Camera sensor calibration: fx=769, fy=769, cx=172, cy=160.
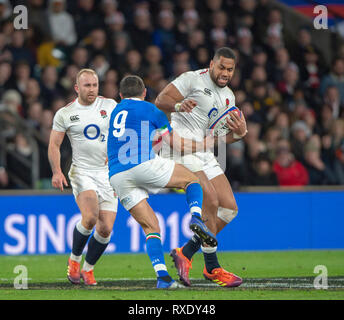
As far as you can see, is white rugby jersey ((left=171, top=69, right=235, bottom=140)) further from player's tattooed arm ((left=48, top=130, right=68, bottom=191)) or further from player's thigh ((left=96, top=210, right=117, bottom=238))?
player's tattooed arm ((left=48, top=130, right=68, bottom=191))

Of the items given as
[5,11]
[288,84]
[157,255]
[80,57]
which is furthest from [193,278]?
[288,84]

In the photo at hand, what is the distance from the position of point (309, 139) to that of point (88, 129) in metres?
6.13

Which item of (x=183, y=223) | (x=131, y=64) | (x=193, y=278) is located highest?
(x=131, y=64)

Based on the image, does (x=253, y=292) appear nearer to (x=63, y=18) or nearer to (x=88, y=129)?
(x=88, y=129)

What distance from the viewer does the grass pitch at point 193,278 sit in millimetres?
6805

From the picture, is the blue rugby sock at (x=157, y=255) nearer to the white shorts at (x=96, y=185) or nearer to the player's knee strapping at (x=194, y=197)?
the player's knee strapping at (x=194, y=197)

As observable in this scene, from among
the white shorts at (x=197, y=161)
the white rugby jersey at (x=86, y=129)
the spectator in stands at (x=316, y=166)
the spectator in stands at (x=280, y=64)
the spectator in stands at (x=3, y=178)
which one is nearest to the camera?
the white shorts at (x=197, y=161)

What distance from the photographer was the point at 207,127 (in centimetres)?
811

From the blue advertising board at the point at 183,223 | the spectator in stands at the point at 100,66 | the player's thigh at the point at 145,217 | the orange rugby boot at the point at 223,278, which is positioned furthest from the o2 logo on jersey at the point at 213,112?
the spectator in stands at the point at 100,66

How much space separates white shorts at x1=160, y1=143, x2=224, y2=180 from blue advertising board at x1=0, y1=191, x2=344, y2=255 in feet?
12.3

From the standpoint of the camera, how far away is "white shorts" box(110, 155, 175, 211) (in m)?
7.01

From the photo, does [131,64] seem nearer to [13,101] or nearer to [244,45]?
[13,101]

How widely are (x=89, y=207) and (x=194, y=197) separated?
144cm
